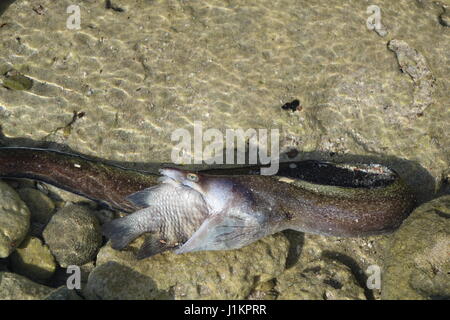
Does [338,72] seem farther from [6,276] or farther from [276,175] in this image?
[6,276]

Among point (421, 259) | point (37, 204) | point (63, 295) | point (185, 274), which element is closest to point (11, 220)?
point (37, 204)

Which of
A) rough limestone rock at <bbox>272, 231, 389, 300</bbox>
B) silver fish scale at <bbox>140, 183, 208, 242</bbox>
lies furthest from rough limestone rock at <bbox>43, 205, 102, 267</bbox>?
rough limestone rock at <bbox>272, 231, 389, 300</bbox>

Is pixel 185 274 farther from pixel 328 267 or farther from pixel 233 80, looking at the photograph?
pixel 233 80

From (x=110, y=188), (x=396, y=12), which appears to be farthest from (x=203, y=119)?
(x=396, y=12)

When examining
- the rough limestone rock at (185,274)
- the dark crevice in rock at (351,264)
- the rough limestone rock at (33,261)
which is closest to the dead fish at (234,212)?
the rough limestone rock at (185,274)

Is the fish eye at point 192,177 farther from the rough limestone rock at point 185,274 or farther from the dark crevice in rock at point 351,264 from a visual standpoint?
the dark crevice in rock at point 351,264

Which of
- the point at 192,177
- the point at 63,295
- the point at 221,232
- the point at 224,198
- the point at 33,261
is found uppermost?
the point at 192,177
